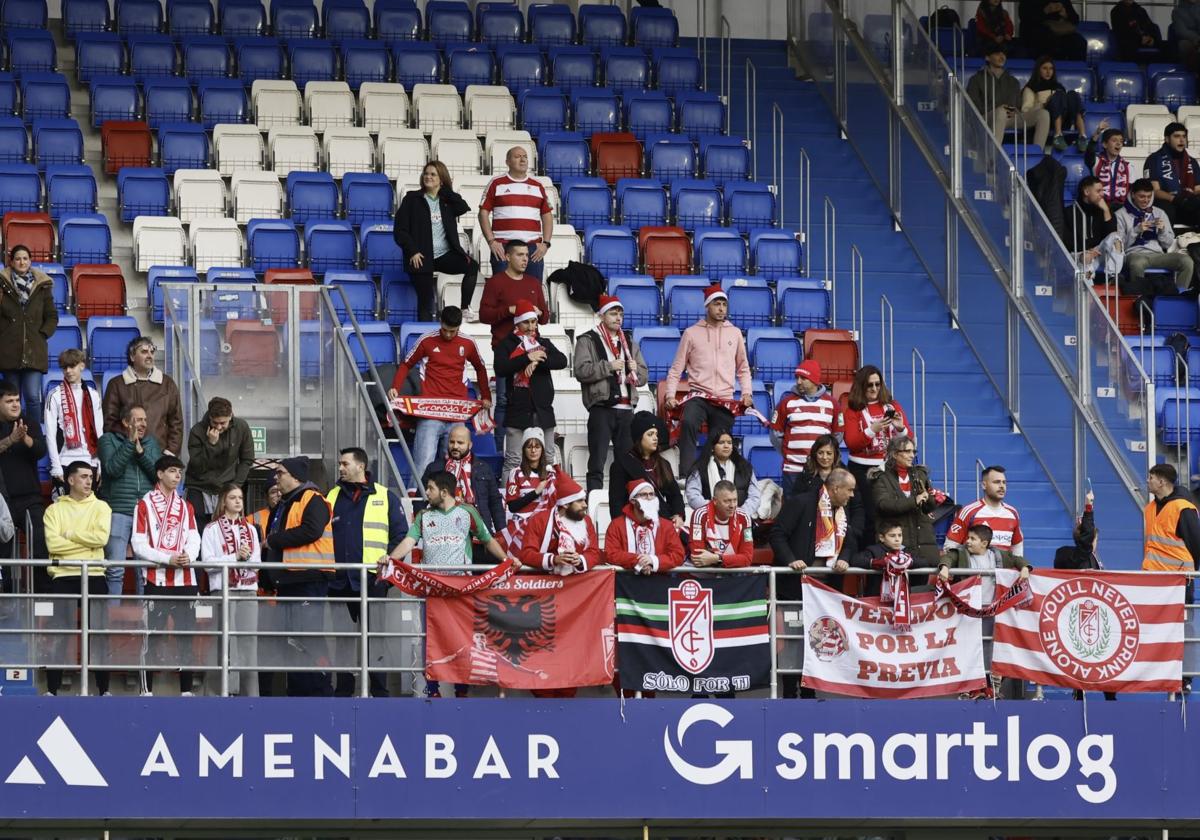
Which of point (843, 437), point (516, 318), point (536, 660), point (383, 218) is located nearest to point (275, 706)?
point (536, 660)

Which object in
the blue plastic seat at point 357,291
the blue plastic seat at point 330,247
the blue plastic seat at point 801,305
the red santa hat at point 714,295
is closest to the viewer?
the red santa hat at point 714,295

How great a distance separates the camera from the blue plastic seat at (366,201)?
72.5ft

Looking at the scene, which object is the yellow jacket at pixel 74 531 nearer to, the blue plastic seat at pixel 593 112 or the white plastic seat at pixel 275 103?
the white plastic seat at pixel 275 103

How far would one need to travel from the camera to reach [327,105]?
23.5 m

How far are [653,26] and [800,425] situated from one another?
27.2ft

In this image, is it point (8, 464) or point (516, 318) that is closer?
point (8, 464)

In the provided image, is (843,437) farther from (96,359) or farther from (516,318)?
(96,359)

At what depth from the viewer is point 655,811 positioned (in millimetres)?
16422

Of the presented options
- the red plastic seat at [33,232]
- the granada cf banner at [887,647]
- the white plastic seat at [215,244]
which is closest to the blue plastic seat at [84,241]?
the red plastic seat at [33,232]

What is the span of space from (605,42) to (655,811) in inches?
444

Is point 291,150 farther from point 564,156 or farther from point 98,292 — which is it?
point 98,292

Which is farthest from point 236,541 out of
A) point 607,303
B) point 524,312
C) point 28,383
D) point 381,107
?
point 381,107

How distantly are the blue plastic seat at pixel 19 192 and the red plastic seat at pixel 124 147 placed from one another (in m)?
1.04

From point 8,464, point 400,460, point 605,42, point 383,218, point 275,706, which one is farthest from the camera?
point 605,42
